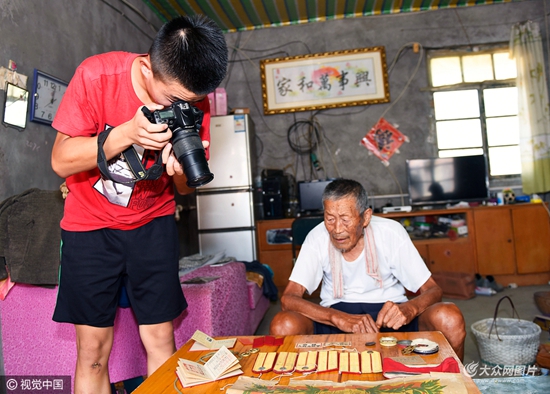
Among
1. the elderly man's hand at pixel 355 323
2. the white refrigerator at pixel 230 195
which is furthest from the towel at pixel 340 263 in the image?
the white refrigerator at pixel 230 195

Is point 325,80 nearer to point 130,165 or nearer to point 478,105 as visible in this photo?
point 478,105

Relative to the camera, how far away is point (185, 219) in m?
4.76

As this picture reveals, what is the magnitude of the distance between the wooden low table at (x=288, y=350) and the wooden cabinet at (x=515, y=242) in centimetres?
341

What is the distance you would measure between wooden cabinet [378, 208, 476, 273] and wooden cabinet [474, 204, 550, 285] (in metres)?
0.09

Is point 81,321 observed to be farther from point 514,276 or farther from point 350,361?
point 514,276

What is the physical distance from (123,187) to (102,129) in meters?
0.17

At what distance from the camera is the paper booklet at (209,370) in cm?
112

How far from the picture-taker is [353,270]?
6.54 ft

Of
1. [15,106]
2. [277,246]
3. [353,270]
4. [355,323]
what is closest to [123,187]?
[355,323]

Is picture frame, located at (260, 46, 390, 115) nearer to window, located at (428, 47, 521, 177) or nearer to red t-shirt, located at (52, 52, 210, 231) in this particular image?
window, located at (428, 47, 521, 177)

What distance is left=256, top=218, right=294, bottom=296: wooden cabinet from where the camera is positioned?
4566 mm

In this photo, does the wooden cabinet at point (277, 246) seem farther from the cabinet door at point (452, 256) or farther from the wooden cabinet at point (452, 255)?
the cabinet door at point (452, 256)

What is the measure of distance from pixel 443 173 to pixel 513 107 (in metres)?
1.12

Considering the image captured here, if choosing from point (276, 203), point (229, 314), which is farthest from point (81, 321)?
point (276, 203)
